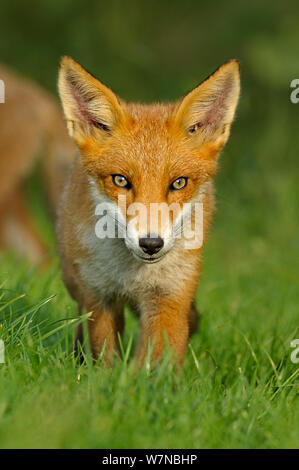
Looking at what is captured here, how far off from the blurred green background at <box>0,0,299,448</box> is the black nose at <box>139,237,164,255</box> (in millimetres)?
555

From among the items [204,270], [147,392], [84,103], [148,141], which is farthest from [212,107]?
[204,270]

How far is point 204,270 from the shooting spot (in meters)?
7.63

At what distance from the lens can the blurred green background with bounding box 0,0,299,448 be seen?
314cm

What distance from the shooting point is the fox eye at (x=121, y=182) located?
3.82 metres

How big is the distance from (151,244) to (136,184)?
397 mm

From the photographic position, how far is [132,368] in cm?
339
